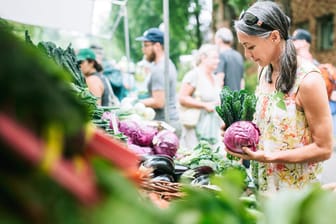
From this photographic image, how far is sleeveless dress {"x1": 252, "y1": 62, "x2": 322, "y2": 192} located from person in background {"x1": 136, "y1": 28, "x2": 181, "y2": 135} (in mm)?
2753

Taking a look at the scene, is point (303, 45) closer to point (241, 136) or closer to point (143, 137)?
point (143, 137)

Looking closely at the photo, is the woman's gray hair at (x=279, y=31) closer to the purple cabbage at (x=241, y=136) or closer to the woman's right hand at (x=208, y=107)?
the purple cabbage at (x=241, y=136)

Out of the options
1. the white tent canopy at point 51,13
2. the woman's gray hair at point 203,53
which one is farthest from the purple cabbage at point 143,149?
the woman's gray hair at point 203,53

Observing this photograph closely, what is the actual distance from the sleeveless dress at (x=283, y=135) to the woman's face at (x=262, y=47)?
0.15 m

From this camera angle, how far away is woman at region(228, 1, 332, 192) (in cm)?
244

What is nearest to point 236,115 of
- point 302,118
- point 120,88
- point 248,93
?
point 248,93

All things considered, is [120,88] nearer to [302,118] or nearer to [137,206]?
[302,118]

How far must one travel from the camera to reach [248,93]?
2869mm

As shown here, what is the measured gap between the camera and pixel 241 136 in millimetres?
2602

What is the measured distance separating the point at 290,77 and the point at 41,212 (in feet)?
6.70

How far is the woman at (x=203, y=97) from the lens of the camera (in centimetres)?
582

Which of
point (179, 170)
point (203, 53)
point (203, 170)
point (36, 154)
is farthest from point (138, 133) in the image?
point (36, 154)

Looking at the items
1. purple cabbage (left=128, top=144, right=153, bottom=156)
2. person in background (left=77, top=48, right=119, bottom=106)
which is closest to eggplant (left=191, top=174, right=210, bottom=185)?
purple cabbage (left=128, top=144, right=153, bottom=156)

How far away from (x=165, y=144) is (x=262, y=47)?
3.88 feet
